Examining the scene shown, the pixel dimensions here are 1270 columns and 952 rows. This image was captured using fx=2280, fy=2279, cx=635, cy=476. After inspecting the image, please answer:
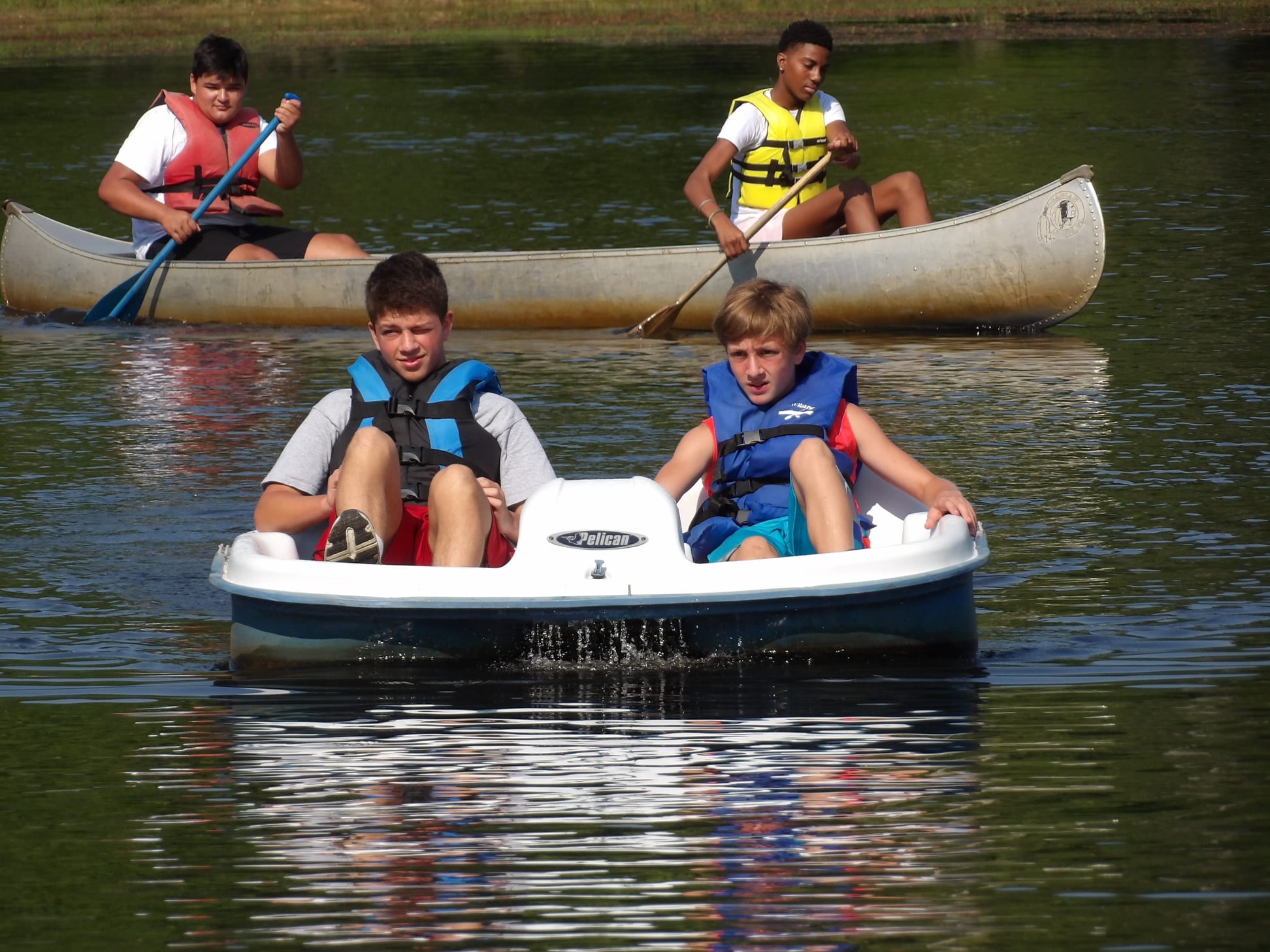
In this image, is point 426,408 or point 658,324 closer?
point 426,408

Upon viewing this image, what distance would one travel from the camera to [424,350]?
5.64 metres

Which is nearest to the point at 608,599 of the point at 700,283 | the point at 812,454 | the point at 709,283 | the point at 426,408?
the point at 812,454

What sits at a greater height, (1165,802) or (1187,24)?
(1187,24)

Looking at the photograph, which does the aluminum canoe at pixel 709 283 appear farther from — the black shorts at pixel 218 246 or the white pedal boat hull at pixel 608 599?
the white pedal boat hull at pixel 608 599

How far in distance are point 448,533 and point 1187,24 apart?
27.4m

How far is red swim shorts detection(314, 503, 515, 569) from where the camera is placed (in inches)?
219

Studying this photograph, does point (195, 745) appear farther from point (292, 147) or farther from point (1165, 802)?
point (292, 147)

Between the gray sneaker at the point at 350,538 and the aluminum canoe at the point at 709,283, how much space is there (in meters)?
5.87

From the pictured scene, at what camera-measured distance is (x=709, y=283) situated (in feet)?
36.8

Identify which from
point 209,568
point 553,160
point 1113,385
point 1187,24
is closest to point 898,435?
point 1113,385

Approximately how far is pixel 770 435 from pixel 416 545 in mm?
930

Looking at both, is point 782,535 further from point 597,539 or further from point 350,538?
point 350,538

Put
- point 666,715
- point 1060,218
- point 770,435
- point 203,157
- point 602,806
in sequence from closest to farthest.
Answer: point 602,806 < point 666,715 < point 770,435 < point 1060,218 < point 203,157

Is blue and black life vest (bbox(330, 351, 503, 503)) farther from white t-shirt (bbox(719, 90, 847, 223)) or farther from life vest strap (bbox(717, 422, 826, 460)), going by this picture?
white t-shirt (bbox(719, 90, 847, 223))
